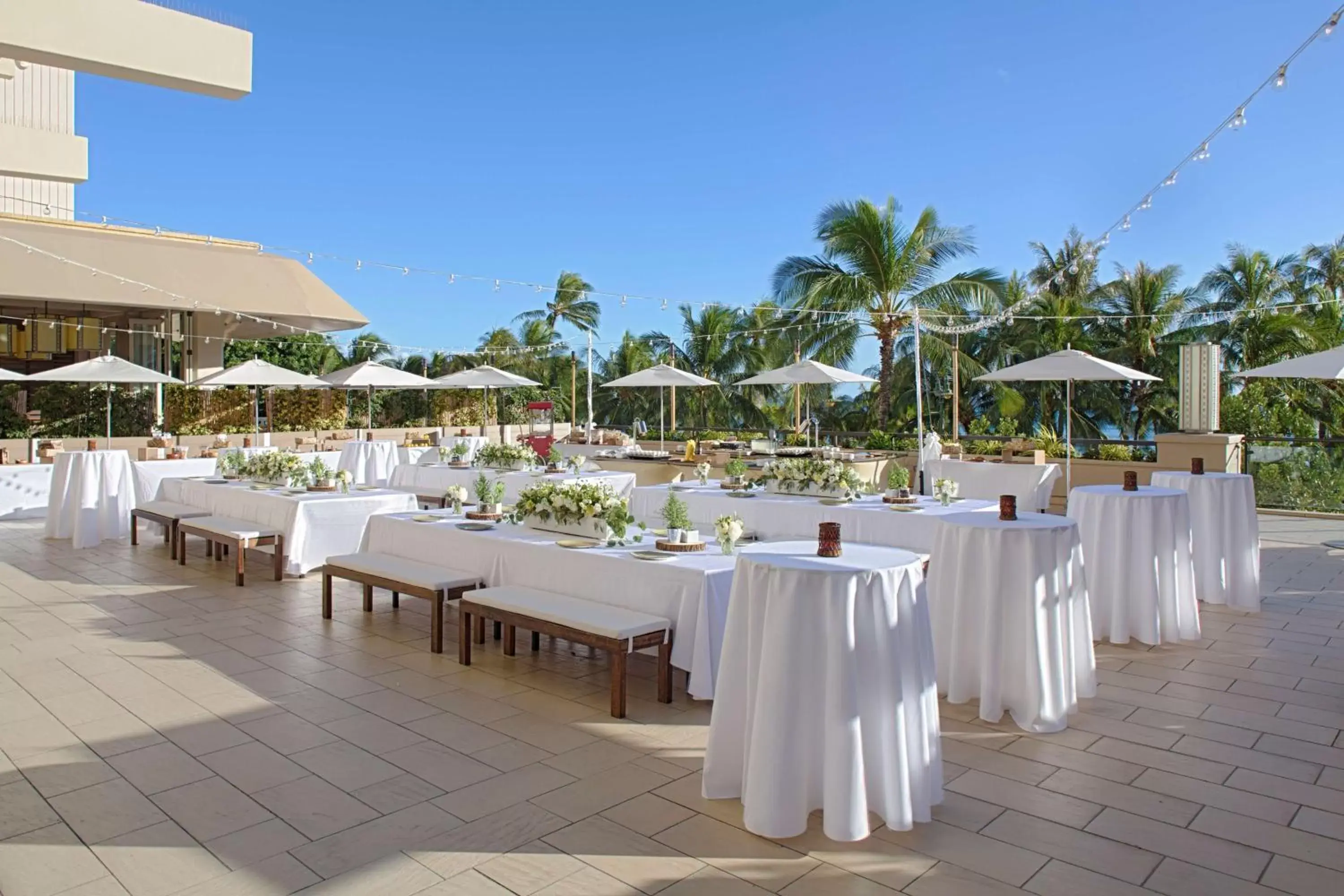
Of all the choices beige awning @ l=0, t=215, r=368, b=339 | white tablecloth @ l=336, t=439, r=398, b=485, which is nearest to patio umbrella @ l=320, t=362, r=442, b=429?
white tablecloth @ l=336, t=439, r=398, b=485

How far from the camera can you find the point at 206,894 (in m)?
3.03

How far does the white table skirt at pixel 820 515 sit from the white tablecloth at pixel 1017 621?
189 cm

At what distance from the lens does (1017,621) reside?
4637 mm

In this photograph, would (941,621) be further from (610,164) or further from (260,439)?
(610,164)

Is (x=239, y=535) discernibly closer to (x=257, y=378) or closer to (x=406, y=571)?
(x=406, y=571)

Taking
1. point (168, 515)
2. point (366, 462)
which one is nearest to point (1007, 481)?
point (168, 515)

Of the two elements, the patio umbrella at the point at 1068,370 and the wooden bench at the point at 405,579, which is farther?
the patio umbrella at the point at 1068,370

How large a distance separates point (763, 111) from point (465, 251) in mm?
14211

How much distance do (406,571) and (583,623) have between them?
1.88 metres

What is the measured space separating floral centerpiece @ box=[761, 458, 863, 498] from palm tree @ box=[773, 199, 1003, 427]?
1081cm

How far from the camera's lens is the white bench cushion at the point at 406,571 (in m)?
5.93

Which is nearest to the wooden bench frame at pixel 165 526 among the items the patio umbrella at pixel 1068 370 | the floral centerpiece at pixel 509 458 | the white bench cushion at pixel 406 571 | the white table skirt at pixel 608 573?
the floral centerpiece at pixel 509 458

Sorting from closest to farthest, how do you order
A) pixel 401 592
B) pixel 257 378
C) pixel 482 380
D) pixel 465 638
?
pixel 465 638, pixel 401 592, pixel 257 378, pixel 482 380

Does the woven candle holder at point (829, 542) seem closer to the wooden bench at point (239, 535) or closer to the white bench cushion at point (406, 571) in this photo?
the white bench cushion at point (406, 571)
